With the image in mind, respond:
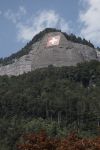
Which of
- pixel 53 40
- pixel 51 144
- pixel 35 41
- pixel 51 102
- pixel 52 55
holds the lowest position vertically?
pixel 51 144

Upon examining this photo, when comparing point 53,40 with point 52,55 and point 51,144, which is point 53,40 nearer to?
point 52,55

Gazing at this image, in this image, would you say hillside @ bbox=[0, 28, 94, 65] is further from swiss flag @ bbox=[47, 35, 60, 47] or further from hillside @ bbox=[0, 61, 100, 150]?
hillside @ bbox=[0, 61, 100, 150]

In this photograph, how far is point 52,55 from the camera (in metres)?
166

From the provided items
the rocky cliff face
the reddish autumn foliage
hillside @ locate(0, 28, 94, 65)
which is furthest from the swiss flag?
the reddish autumn foliage

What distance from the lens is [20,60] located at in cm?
17375

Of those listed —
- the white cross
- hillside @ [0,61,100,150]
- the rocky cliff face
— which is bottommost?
hillside @ [0,61,100,150]

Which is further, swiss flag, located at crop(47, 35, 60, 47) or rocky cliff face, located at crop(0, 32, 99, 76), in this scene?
swiss flag, located at crop(47, 35, 60, 47)

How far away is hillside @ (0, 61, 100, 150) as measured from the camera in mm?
98312

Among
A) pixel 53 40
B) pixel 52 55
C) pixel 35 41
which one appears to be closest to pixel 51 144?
pixel 52 55

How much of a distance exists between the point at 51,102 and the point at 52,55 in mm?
50220

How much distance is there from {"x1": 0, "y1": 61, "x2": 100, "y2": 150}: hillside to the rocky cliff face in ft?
47.2

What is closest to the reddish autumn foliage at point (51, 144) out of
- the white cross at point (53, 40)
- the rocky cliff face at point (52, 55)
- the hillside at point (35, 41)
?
the rocky cliff face at point (52, 55)

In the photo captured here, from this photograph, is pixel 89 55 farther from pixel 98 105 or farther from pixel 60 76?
pixel 98 105

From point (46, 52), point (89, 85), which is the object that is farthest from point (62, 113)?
point (46, 52)
